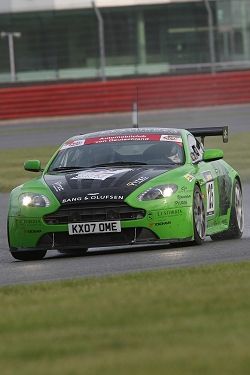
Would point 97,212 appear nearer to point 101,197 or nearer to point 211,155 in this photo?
point 101,197

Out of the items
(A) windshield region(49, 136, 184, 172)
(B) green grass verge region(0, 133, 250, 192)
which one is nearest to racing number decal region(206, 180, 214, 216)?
(A) windshield region(49, 136, 184, 172)

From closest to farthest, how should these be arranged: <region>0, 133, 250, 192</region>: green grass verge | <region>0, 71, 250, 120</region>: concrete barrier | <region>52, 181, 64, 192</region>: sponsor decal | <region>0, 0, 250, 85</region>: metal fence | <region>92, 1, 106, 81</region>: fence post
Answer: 1. <region>52, 181, 64, 192</region>: sponsor decal
2. <region>0, 133, 250, 192</region>: green grass verge
3. <region>0, 71, 250, 120</region>: concrete barrier
4. <region>92, 1, 106, 81</region>: fence post
5. <region>0, 0, 250, 85</region>: metal fence

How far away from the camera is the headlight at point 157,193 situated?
30.8 ft

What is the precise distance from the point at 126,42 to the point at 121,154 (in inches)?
906

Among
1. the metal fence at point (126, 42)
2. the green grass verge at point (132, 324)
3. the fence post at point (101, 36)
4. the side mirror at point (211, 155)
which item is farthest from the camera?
the metal fence at point (126, 42)

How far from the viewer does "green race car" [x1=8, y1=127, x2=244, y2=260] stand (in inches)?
368

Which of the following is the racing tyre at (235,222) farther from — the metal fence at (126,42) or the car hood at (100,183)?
the metal fence at (126,42)

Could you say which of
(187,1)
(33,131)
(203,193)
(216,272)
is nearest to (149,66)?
(187,1)

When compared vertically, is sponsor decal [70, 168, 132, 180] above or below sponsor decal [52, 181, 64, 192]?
above

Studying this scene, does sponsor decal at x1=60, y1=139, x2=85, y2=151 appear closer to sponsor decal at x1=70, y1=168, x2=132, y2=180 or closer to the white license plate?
sponsor decal at x1=70, y1=168, x2=132, y2=180

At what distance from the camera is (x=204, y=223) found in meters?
10.1

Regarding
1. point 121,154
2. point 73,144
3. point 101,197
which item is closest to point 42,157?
point 73,144

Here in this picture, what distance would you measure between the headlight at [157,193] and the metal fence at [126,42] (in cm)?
2259

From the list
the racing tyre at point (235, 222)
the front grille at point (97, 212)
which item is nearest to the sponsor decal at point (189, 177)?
the front grille at point (97, 212)
